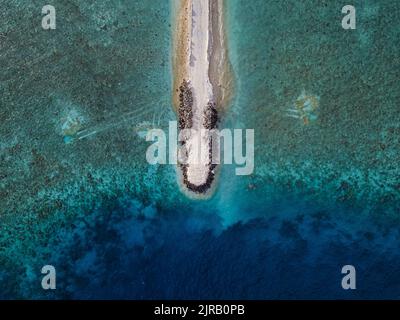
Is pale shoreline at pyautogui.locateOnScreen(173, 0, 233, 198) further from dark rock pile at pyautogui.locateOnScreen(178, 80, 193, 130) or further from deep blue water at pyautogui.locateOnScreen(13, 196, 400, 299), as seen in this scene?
deep blue water at pyautogui.locateOnScreen(13, 196, 400, 299)

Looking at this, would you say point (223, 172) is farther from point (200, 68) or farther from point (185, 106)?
point (200, 68)

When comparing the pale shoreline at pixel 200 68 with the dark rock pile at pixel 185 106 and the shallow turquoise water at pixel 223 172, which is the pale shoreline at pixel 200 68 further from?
the shallow turquoise water at pixel 223 172

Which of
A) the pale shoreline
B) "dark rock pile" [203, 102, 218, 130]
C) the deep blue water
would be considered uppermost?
the pale shoreline

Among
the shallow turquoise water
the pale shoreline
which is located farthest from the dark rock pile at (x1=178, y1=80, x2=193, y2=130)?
the shallow turquoise water

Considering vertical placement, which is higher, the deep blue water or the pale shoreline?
the pale shoreline

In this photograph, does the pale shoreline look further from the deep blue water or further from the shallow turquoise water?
the deep blue water

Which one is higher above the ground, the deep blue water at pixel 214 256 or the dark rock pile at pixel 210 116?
the dark rock pile at pixel 210 116

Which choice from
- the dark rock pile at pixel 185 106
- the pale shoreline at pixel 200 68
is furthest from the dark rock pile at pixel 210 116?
the dark rock pile at pixel 185 106
